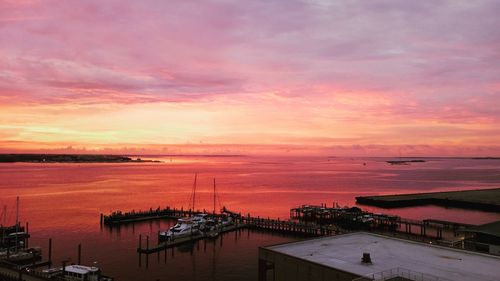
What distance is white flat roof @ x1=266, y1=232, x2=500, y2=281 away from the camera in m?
24.5

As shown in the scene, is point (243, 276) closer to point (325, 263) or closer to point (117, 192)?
point (325, 263)

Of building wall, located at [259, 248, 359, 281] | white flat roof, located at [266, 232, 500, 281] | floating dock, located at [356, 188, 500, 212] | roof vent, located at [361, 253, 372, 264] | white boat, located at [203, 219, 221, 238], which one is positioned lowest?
white boat, located at [203, 219, 221, 238]

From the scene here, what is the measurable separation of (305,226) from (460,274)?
38.8 m

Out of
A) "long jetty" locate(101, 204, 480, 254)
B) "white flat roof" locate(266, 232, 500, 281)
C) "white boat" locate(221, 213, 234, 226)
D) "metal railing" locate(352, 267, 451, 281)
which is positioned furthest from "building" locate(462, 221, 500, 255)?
"white boat" locate(221, 213, 234, 226)

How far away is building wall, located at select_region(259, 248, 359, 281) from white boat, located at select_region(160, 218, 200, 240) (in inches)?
1135

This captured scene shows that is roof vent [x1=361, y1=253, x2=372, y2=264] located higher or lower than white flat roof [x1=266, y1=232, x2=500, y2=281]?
higher

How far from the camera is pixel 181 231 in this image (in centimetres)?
5722

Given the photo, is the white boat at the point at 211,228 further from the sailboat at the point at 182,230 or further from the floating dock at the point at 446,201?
the floating dock at the point at 446,201

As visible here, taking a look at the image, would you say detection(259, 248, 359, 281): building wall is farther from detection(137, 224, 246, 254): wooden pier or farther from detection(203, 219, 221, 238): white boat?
detection(203, 219, 221, 238): white boat

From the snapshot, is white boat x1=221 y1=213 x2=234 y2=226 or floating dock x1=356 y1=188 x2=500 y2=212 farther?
floating dock x1=356 y1=188 x2=500 y2=212

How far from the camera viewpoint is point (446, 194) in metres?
107

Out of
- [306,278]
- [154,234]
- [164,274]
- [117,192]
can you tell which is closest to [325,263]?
[306,278]

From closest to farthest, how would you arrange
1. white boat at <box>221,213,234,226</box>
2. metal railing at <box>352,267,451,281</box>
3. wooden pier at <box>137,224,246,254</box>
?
metal railing at <box>352,267,451,281</box> → wooden pier at <box>137,224,246,254</box> → white boat at <box>221,213,234,226</box>

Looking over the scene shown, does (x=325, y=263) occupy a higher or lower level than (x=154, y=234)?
higher
